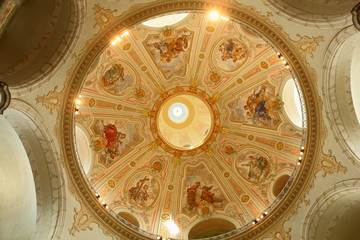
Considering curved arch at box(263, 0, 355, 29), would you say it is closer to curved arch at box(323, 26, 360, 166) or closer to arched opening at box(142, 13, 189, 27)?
curved arch at box(323, 26, 360, 166)

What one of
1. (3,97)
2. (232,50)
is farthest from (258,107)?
(3,97)

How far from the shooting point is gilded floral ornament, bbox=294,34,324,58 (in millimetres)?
11117

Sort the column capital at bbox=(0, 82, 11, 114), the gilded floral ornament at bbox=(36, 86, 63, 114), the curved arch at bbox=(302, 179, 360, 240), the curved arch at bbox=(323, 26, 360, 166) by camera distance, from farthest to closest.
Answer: the curved arch at bbox=(302, 179, 360, 240), the gilded floral ornament at bbox=(36, 86, 63, 114), the curved arch at bbox=(323, 26, 360, 166), the column capital at bbox=(0, 82, 11, 114)

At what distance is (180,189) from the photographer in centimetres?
1819

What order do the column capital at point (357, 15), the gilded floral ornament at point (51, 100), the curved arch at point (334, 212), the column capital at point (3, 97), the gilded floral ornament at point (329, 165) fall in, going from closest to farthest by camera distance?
the column capital at point (357, 15), the column capital at point (3, 97), the gilded floral ornament at point (51, 100), the curved arch at point (334, 212), the gilded floral ornament at point (329, 165)

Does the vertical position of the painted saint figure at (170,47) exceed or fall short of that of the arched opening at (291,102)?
it exceeds it

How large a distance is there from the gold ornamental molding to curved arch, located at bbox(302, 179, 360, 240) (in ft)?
2.28

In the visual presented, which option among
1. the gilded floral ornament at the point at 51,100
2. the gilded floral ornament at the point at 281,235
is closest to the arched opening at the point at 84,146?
the gilded floral ornament at the point at 51,100

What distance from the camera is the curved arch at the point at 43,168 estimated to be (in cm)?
1133

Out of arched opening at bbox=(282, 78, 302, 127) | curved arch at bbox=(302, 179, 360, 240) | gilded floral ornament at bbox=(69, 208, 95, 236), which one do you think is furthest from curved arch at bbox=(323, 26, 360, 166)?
gilded floral ornament at bbox=(69, 208, 95, 236)

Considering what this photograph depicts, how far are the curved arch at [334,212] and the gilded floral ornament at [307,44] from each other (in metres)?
4.16

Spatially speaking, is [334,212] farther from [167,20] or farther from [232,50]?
[167,20]

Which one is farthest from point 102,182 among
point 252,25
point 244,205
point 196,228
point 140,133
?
point 252,25

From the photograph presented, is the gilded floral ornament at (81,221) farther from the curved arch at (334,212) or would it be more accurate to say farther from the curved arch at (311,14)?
the curved arch at (311,14)
